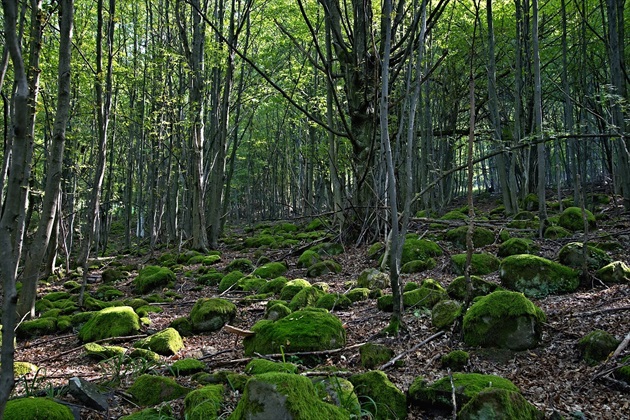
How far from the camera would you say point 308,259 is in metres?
10.8

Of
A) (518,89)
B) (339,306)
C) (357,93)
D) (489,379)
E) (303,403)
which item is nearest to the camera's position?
(303,403)

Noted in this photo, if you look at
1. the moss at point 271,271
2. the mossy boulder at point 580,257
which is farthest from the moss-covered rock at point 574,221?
the moss at point 271,271

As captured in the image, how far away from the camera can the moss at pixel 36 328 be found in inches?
288

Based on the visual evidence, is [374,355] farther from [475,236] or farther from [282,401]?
[475,236]

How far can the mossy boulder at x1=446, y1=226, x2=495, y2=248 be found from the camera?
9.47 meters

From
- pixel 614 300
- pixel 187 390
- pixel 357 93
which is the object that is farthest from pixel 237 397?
pixel 357 93

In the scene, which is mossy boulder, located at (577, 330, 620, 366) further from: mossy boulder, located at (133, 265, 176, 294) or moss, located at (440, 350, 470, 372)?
mossy boulder, located at (133, 265, 176, 294)

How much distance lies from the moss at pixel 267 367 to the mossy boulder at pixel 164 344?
1875 mm

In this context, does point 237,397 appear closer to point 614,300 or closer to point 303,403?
point 303,403

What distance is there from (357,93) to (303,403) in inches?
351

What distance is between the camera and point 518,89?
1272 centimetres

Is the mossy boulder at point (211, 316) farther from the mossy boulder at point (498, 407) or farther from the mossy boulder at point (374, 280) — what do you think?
the mossy boulder at point (498, 407)

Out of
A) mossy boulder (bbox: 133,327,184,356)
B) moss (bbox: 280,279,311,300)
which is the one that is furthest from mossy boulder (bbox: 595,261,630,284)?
mossy boulder (bbox: 133,327,184,356)

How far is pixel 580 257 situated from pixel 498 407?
430 centimetres
